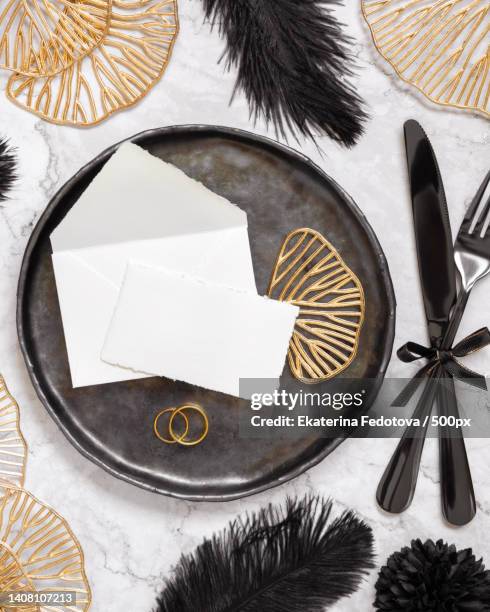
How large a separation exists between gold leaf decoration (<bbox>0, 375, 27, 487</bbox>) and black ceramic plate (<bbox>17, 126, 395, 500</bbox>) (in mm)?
58

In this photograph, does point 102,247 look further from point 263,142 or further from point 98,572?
point 98,572

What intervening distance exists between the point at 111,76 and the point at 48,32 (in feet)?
0.26

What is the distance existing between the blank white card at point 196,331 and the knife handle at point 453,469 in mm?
186

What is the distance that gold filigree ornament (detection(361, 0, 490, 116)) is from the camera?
0.69 m

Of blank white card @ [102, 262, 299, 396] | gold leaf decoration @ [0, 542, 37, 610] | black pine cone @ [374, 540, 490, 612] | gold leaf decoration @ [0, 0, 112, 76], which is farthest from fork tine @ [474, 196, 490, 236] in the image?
gold leaf decoration @ [0, 542, 37, 610]

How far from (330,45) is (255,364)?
1.15 feet

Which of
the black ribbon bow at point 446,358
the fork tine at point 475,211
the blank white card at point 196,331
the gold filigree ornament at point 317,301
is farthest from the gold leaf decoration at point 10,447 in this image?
the fork tine at point 475,211

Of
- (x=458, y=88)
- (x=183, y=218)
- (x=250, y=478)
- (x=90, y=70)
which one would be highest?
(x=458, y=88)

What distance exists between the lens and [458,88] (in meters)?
0.71

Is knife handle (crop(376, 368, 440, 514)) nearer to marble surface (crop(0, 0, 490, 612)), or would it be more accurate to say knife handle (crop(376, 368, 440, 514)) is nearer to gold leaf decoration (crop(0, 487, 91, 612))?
marble surface (crop(0, 0, 490, 612))

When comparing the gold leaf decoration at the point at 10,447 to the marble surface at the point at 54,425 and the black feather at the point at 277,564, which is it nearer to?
the marble surface at the point at 54,425

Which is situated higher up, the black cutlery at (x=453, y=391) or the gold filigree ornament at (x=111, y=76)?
the gold filigree ornament at (x=111, y=76)

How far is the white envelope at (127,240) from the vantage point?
652 mm

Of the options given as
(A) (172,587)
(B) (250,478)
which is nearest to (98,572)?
(A) (172,587)
